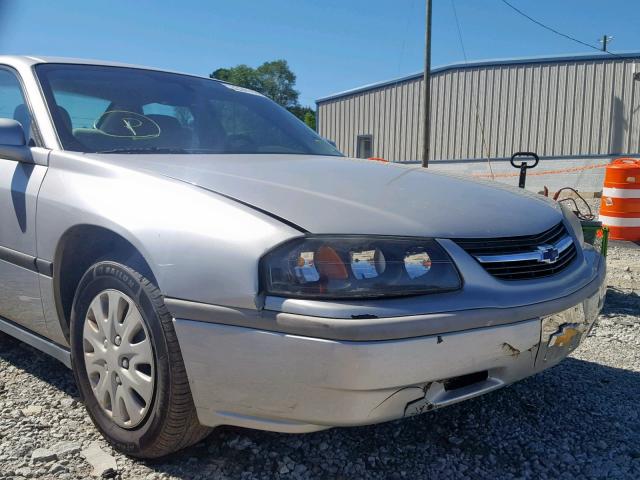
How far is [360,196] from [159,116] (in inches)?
53.5

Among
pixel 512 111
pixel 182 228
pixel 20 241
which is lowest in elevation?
pixel 20 241

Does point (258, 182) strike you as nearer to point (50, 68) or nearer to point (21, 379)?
point (50, 68)

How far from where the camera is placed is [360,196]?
6.50ft

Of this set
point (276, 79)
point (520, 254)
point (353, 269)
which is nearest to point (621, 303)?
point (520, 254)

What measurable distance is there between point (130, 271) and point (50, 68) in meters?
1.46

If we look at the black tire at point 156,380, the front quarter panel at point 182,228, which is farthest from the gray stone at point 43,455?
the front quarter panel at point 182,228

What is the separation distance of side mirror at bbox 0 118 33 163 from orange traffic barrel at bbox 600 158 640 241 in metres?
6.59

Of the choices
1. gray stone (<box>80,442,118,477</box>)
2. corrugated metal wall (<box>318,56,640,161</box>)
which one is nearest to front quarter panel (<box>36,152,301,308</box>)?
gray stone (<box>80,442,118,477</box>)

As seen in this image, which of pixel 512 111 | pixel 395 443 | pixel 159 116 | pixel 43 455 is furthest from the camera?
pixel 512 111

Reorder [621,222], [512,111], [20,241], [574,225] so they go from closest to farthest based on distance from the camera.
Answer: [20,241], [574,225], [621,222], [512,111]

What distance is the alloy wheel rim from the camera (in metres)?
1.92

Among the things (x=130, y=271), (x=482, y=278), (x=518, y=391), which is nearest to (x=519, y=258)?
(x=482, y=278)

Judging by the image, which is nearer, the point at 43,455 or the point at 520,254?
the point at 520,254

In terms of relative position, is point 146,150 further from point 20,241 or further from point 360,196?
point 360,196
